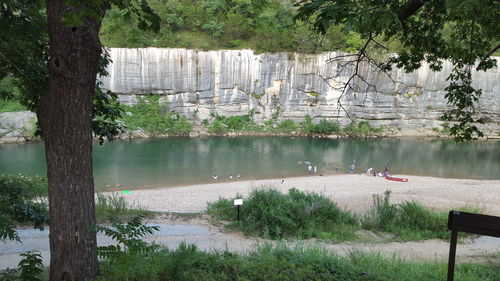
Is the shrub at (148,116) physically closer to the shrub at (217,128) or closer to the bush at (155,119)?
the bush at (155,119)

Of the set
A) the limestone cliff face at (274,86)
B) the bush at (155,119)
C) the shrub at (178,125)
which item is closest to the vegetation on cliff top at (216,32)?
the limestone cliff face at (274,86)

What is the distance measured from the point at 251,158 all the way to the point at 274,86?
1256cm

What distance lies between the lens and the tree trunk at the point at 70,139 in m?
3.53

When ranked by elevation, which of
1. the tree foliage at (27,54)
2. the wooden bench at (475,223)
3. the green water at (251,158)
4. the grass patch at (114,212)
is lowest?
the green water at (251,158)

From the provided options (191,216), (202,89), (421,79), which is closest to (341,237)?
(191,216)

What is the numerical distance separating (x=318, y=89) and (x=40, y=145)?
24.8 metres

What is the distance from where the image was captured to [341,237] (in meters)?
9.05

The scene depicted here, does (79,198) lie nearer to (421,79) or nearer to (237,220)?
(237,220)

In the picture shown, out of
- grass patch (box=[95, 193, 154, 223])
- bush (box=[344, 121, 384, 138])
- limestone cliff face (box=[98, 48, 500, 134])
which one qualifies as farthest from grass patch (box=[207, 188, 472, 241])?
bush (box=[344, 121, 384, 138])

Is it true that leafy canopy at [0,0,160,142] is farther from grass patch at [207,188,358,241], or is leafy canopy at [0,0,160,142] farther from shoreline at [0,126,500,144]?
shoreline at [0,126,500,144]

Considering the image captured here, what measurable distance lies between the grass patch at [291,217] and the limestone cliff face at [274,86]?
27352mm

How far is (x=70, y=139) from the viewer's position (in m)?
3.61

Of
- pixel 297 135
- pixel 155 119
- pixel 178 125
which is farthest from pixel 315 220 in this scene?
pixel 297 135

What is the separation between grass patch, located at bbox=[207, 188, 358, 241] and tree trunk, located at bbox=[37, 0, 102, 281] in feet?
18.8
